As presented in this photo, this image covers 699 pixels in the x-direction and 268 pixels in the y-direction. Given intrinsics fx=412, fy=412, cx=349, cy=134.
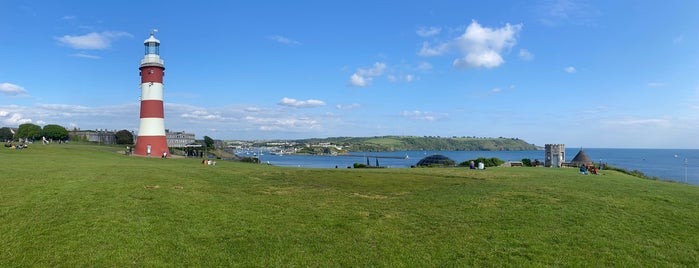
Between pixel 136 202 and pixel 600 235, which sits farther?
pixel 136 202

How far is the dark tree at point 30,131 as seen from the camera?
350 ft

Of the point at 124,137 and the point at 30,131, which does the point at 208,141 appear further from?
the point at 30,131

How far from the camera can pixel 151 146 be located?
4488cm

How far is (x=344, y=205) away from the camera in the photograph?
15867 mm

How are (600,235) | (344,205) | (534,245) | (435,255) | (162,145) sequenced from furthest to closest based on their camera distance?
1. (162,145)
2. (344,205)
3. (600,235)
4. (534,245)
5. (435,255)

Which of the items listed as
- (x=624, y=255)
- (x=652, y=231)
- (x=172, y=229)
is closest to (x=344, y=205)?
(x=172, y=229)

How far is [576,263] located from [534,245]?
1248 mm

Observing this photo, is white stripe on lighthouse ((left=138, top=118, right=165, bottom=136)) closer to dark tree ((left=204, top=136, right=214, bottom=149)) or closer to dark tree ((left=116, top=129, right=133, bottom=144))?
dark tree ((left=116, top=129, right=133, bottom=144))

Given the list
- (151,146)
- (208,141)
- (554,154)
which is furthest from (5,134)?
(554,154)

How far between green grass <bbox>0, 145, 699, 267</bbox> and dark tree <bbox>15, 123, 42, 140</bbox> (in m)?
109

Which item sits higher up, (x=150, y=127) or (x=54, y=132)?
(x=54, y=132)

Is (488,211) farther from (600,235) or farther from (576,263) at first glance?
(576,263)

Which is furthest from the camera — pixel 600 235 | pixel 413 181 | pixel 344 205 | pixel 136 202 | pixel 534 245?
pixel 413 181

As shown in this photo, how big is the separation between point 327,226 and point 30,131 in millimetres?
126811
